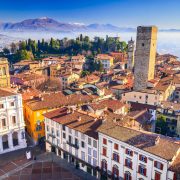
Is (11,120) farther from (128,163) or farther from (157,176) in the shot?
(157,176)

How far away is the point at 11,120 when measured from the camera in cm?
4675

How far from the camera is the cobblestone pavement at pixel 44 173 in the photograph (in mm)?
39281

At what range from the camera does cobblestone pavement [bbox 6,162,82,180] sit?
39.3 metres

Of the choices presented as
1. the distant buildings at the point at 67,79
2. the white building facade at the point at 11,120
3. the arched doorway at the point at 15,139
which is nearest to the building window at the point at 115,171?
the white building facade at the point at 11,120

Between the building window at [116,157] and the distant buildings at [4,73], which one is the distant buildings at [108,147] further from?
the distant buildings at [4,73]

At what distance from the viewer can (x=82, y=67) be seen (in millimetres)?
121438

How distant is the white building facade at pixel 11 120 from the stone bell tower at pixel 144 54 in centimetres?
3876

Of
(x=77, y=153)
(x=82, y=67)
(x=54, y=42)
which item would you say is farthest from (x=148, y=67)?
(x=54, y=42)

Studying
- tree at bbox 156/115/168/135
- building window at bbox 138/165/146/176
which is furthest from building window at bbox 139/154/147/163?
tree at bbox 156/115/168/135

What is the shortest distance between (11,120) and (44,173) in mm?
12275

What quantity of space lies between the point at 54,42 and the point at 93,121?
370ft

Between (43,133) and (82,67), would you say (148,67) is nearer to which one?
(43,133)

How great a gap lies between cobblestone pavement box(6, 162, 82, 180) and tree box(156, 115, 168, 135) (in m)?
21.7

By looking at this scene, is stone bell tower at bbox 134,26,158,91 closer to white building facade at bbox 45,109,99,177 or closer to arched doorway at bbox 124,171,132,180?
white building facade at bbox 45,109,99,177
